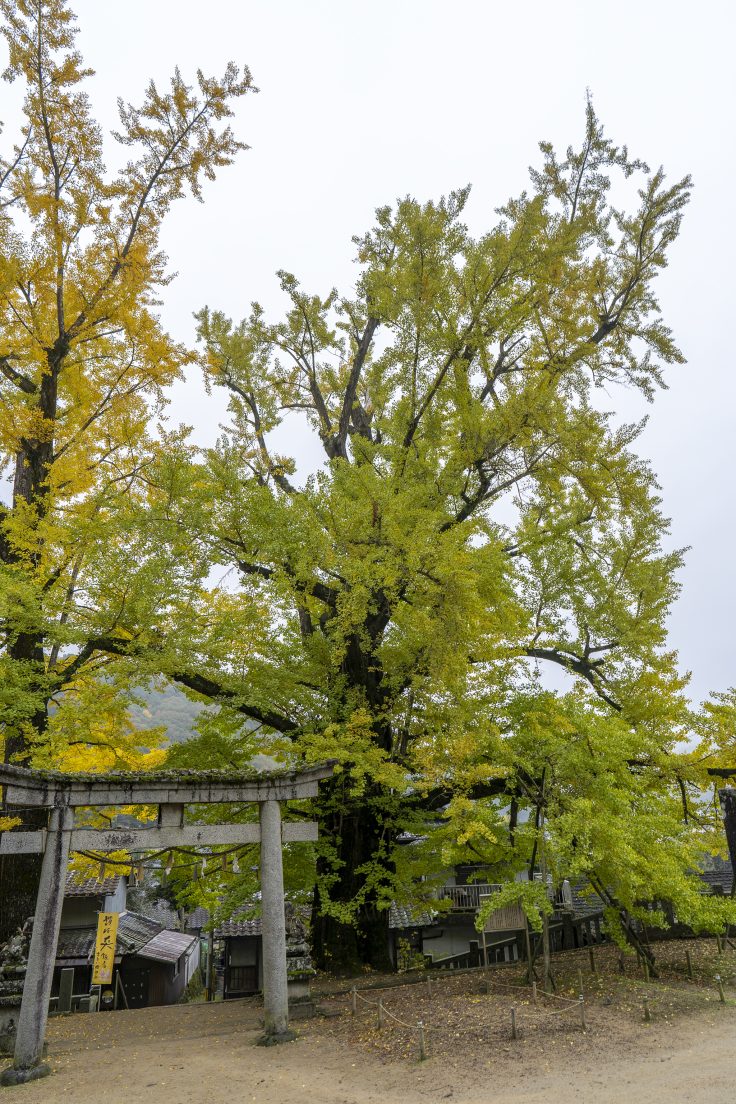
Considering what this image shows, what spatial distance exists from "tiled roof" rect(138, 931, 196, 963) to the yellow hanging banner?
4843mm

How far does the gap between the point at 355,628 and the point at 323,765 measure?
3167mm

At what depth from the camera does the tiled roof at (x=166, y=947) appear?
77.2 ft

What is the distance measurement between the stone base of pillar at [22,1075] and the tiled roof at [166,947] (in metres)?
17.3

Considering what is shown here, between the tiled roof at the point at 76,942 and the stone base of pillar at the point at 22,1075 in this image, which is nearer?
the stone base of pillar at the point at 22,1075

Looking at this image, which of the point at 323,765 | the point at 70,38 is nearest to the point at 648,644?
the point at 323,765

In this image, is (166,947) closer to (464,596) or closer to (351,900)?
(351,900)

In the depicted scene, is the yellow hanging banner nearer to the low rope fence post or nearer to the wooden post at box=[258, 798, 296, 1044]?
the wooden post at box=[258, 798, 296, 1044]

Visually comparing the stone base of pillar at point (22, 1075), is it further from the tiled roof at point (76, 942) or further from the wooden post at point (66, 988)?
the wooden post at point (66, 988)

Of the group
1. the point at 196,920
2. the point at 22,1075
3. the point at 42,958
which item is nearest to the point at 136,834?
the point at 42,958

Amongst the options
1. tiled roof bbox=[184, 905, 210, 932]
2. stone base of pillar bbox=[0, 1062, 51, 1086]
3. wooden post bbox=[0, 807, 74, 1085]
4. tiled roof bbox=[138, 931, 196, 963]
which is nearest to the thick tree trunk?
wooden post bbox=[0, 807, 74, 1085]

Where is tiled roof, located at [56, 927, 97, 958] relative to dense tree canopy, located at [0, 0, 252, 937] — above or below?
below

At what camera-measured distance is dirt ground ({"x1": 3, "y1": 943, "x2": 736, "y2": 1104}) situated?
721cm

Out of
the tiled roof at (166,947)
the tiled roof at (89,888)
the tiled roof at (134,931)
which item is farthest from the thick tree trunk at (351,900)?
the tiled roof at (166,947)

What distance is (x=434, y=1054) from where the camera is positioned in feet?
27.4
